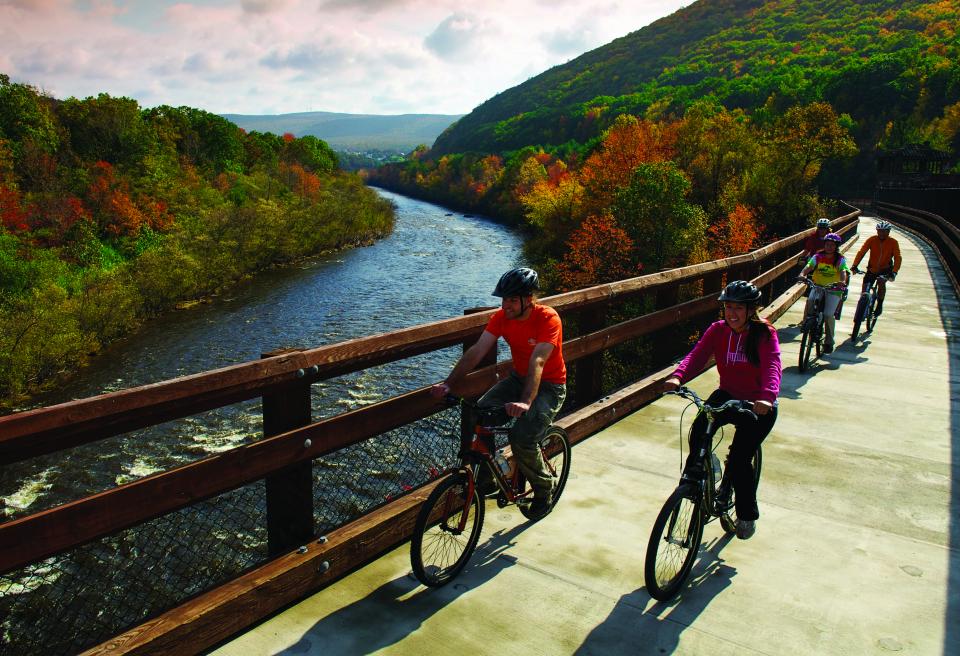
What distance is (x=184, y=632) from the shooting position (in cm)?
320

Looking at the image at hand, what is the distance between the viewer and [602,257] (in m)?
44.7

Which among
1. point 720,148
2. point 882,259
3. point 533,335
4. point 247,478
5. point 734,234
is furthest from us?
point 720,148

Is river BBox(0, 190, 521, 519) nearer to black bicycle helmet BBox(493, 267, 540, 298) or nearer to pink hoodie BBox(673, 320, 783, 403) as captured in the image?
black bicycle helmet BBox(493, 267, 540, 298)

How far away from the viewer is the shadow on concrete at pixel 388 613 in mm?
3453

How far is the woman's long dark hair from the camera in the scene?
429cm

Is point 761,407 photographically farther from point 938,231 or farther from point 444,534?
point 938,231

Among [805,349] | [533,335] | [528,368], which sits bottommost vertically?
[805,349]

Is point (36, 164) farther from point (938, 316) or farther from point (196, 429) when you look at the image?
point (938, 316)

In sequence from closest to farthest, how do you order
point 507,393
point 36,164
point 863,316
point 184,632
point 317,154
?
point 184,632 → point 507,393 → point 863,316 → point 36,164 → point 317,154

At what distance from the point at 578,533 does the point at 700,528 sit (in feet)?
2.68

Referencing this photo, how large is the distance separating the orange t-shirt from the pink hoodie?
0.71 m

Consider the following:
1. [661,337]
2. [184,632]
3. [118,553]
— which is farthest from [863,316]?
[118,553]

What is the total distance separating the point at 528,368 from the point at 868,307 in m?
8.85

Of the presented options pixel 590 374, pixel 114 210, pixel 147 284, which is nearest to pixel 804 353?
pixel 590 374
